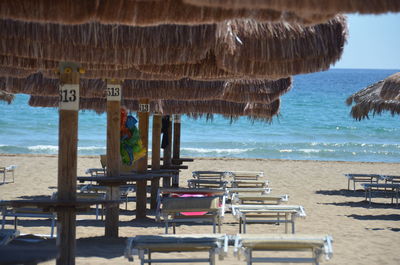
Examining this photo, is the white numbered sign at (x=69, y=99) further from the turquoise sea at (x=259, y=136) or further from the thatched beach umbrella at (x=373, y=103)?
the turquoise sea at (x=259, y=136)

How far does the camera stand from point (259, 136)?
125 feet

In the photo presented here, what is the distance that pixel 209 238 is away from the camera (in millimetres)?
5230

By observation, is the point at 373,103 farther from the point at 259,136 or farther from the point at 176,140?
the point at 259,136

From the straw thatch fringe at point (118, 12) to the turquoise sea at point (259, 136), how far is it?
26104 millimetres

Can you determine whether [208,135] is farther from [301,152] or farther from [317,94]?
[317,94]

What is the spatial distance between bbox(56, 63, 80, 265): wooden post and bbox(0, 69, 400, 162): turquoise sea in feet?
78.8

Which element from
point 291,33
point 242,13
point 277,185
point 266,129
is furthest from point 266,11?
point 266,129

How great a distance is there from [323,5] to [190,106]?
9696 mm

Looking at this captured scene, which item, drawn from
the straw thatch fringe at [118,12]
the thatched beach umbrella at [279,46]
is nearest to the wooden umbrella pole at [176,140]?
the thatched beach umbrella at [279,46]

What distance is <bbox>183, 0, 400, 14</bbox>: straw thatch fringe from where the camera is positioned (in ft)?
9.02

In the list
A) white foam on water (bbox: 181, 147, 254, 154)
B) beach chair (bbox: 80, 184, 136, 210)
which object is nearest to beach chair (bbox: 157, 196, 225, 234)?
beach chair (bbox: 80, 184, 136, 210)

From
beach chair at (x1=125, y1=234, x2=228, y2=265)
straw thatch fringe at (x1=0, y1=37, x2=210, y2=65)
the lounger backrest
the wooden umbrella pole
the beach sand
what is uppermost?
straw thatch fringe at (x1=0, y1=37, x2=210, y2=65)

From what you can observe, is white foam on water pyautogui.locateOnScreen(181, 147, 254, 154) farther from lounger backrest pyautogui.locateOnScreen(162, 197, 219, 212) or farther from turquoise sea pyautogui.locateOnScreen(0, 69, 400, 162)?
lounger backrest pyautogui.locateOnScreen(162, 197, 219, 212)

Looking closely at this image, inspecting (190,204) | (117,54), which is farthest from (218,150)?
(117,54)
